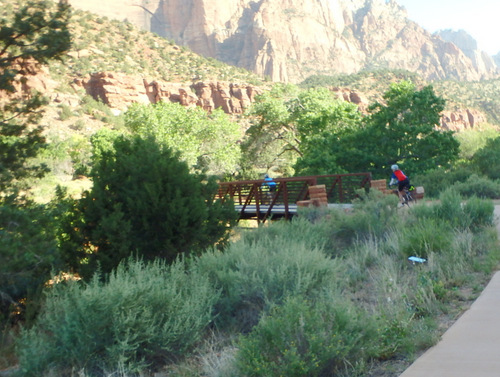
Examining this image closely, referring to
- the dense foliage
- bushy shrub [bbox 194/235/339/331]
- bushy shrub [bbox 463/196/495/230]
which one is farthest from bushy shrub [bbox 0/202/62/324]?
bushy shrub [bbox 463/196/495/230]

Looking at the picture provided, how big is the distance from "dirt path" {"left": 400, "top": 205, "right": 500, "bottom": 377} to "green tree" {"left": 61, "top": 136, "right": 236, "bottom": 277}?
5371 mm

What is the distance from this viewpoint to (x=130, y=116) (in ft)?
153

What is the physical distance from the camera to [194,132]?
1758 inches

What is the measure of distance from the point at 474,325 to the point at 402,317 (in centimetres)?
63

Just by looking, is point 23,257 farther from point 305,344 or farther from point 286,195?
point 286,195

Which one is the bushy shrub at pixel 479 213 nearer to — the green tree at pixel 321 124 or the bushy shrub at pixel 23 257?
the bushy shrub at pixel 23 257

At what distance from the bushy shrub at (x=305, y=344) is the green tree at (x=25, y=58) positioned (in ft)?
21.7

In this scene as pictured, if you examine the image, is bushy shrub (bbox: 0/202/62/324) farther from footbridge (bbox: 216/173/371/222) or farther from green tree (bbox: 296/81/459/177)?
green tree (bbox: 296/81/459/177)

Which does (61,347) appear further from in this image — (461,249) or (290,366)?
(461,249)

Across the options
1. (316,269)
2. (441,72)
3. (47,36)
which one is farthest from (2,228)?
(441,72)

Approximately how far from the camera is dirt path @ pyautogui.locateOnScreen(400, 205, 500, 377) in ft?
13.1

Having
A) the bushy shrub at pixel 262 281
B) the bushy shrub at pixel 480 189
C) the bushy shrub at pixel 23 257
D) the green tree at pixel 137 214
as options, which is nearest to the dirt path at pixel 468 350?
the bushy shrub at pixel 262 281

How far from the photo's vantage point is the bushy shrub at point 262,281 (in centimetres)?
592

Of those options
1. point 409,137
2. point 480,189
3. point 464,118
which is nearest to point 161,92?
point 464,118
